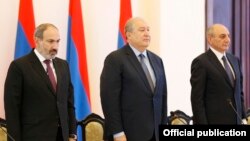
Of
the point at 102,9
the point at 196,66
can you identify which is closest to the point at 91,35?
the point at 102,9

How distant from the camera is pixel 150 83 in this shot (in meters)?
3.67

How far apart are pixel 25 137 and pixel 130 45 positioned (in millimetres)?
1046

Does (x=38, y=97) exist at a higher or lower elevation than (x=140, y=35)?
lower

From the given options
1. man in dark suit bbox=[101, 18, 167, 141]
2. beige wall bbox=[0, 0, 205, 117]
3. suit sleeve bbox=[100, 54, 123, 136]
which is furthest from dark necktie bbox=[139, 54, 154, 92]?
beige wall bbox=[0, 0, 205, 117]

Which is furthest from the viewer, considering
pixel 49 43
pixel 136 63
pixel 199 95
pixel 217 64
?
pixel 217 64

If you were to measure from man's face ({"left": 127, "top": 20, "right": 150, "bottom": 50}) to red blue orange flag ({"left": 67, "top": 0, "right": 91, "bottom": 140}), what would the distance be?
1765 millimetres

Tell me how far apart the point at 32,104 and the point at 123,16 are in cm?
253

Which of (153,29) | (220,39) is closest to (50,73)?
(220,39)

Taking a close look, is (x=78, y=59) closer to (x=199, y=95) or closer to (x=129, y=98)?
(x=199, y=95)

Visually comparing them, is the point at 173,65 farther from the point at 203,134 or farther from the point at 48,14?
the point at 203,134

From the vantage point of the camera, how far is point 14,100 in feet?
11.2

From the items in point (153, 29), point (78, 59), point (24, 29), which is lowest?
point (78, 59)

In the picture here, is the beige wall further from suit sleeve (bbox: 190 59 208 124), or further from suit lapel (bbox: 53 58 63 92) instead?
suit sleeve (bbox: 190 59 208 124)

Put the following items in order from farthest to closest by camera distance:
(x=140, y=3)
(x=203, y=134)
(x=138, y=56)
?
(x=140, y=3) < (x=138, y=56) < (x=203, y=134)
